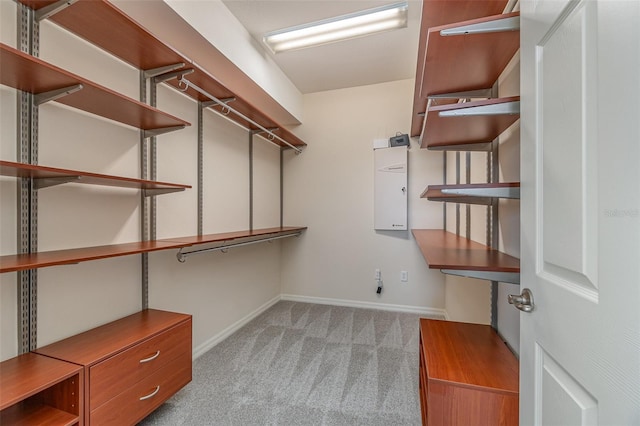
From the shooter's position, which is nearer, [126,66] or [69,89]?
[69,89]

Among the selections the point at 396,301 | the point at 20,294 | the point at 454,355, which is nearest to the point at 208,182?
the point at 20,294

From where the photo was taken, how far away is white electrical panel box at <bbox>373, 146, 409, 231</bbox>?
3240 mm

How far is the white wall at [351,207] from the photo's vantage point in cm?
325

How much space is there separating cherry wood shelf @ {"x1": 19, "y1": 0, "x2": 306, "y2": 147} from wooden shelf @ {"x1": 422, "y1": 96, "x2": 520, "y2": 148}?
4.87 feet

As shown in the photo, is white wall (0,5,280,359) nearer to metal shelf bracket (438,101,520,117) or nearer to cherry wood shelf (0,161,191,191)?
cherry wood shelf (0,161,191,191)

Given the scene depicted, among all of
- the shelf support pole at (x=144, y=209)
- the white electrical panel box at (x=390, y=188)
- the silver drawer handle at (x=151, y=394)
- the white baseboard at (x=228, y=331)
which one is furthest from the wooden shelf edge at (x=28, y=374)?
the white electrical panel box at (x=390, y=188)

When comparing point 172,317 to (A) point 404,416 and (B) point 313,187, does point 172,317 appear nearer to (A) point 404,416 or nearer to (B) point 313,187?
(A) point 404,416

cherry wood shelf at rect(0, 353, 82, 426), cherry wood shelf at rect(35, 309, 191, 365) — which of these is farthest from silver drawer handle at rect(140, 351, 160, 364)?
cherry wood shelf at rect(0, 353, 82, 426)

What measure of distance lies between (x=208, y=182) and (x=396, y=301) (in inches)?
98.3

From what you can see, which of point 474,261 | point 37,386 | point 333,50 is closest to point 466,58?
point 474,261

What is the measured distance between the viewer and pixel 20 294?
1233 mm

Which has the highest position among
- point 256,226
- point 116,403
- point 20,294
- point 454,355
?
point 256,226

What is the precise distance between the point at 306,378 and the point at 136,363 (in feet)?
3.64

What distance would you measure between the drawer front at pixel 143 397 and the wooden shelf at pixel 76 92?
4.58ft
